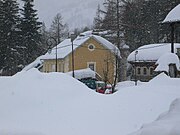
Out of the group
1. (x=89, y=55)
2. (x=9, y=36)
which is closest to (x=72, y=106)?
(x=89, y=55)

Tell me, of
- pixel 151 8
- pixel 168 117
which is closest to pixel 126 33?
pixel 151 8

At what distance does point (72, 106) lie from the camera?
9195 millimetres

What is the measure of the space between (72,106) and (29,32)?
40.6 metres

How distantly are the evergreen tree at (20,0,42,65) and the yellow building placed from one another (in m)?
5.43

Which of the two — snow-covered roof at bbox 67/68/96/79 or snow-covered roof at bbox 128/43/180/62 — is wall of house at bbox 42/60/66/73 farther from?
snow-covered roof at bbox 128/43/180/62

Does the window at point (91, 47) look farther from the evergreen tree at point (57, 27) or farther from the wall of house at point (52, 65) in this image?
the evergreen tree at point (57, 27)

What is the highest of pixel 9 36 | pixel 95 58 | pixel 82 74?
pixel 9 36

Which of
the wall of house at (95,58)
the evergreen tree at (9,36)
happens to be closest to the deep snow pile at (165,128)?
the wall of house at (95,58)

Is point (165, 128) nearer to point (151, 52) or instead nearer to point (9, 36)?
point (151, 52)

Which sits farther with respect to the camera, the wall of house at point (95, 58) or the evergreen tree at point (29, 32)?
the evergreen tree at point (29, 32)

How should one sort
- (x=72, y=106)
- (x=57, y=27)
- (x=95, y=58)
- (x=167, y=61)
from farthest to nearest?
1. (x=57, y=27)
2. (x=95, y=58)
3. (x=167, y=61)
4. (x=72, y=106)

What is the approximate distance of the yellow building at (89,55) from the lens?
136 ft

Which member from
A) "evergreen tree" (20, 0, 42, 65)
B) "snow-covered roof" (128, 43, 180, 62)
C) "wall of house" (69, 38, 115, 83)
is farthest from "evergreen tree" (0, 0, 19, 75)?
"snow-covered roof" (128, 43, 180, 62)

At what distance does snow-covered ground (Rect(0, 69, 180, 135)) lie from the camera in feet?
27.3
